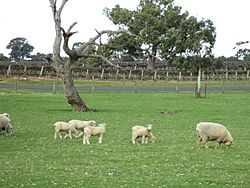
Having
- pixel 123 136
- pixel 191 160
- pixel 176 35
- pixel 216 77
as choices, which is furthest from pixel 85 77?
pixel 191 160

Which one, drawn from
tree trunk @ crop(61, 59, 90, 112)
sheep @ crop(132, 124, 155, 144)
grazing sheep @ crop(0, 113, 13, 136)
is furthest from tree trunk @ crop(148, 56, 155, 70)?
sheep @ crop(132, 124, 155, 144)

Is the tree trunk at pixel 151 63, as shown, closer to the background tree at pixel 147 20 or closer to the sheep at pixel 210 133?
the background tree at pixel 147 20

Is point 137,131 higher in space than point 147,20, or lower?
lower

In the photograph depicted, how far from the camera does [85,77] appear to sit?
3730 inches

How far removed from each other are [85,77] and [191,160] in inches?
3120

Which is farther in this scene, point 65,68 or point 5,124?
point 65,68

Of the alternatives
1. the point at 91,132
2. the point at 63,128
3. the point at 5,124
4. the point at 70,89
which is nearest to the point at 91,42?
the point at 70,89

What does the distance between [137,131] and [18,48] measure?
5891 inches

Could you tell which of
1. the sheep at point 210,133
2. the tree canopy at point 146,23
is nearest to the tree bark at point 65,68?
the sheep at point 210,133

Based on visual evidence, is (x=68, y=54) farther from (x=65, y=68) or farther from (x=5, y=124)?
(x=5, y=124)

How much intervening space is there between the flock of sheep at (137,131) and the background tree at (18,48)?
14411 centimetres

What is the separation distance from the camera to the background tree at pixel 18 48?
163250 millimetres

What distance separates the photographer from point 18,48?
164875mm

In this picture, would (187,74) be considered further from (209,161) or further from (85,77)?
(209,161)
